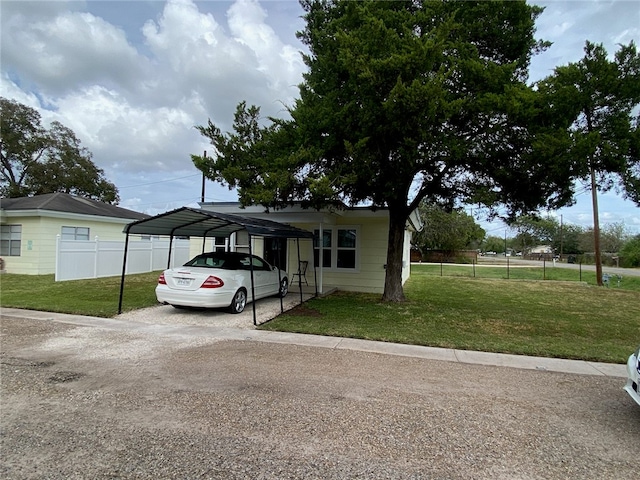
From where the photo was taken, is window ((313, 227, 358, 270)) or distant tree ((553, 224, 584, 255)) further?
distant tree ((553, 224, 584, 255))

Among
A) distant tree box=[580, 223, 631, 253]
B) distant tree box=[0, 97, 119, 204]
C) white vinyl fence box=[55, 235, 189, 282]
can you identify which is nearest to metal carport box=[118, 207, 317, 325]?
white vinyl fence box=[55, 235, 189, 282]

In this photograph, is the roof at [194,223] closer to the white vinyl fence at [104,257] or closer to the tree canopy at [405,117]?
the tree canopy at [405,117]

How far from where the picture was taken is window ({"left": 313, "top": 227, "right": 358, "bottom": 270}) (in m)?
13.7

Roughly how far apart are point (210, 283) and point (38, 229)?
12970 mm

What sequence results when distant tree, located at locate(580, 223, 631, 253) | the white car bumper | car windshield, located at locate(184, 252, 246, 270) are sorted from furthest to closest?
distant tree, located at locate(580, 223, 631, 253) < car windshield, located at locate(184, 252, 246, 270) < the white car bumper

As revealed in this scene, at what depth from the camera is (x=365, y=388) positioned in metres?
4.32

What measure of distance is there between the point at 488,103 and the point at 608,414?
20.0 ft

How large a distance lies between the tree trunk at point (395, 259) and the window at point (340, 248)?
270cm

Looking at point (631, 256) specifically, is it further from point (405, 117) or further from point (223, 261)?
point (223, 261)

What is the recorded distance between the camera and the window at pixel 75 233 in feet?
56.3

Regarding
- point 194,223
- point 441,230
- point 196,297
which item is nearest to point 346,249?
point 194,223

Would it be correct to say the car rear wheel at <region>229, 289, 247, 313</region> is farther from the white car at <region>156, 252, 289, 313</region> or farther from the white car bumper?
the white car bumper

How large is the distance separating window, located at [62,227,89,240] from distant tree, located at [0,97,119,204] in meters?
17.5

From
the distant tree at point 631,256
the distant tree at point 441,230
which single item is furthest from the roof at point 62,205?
the distant tree at point 631,256
